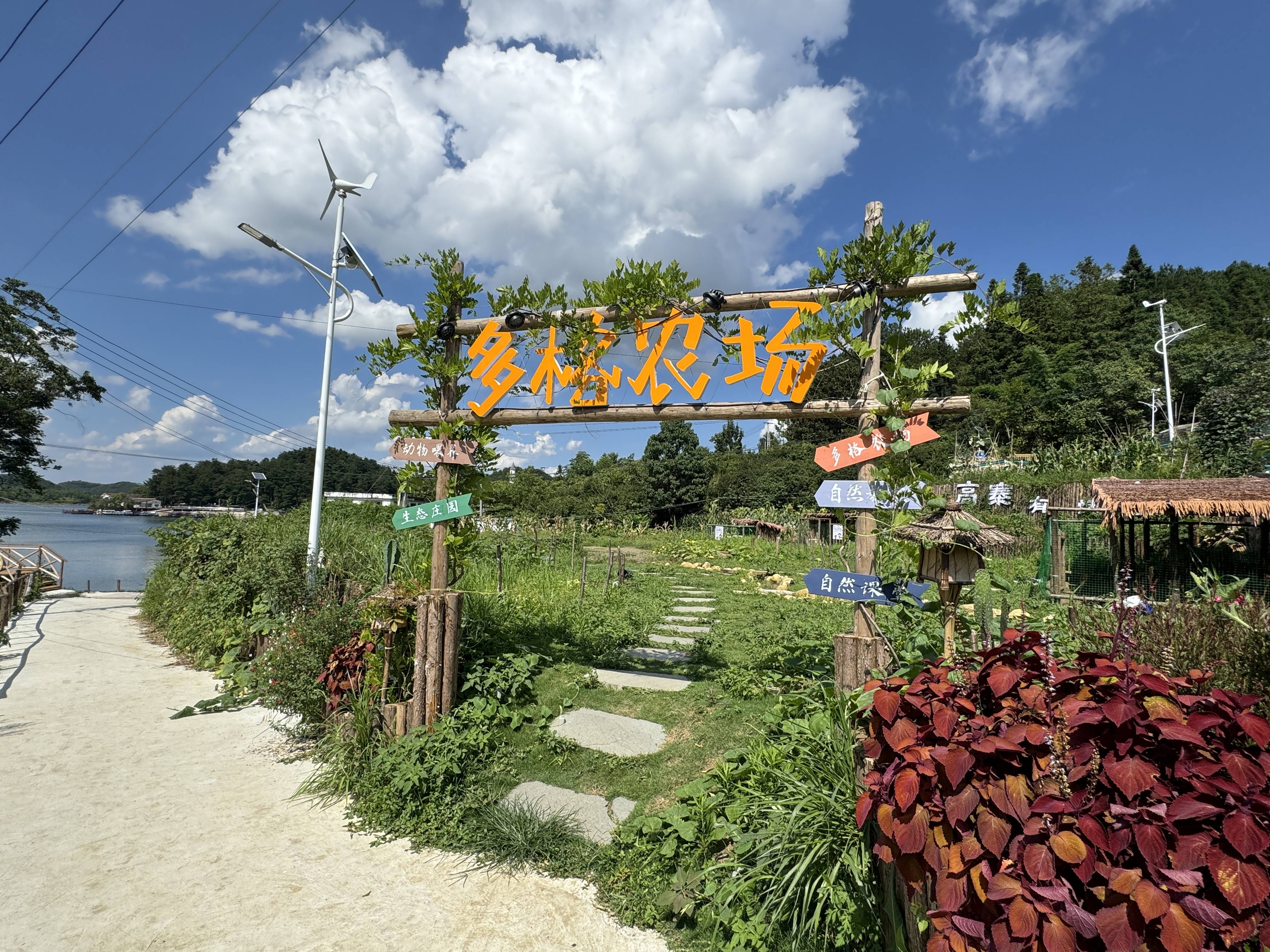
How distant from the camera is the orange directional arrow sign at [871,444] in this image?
3.20 meters

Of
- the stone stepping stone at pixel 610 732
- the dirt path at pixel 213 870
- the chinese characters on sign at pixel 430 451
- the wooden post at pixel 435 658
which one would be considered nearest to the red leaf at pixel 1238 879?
the dirt path at pixel 213 870

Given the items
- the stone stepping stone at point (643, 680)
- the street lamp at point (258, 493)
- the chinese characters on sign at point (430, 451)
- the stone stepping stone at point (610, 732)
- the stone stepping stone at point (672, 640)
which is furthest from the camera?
the street lamp at point (258, 493)

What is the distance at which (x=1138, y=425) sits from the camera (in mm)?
32250

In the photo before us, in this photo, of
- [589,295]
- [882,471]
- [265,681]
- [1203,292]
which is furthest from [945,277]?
[1203,292]

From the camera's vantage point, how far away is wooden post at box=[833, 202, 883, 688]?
327 cm

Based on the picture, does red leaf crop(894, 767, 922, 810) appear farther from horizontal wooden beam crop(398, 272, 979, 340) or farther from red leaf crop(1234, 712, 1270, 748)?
horizontal wooden beam crop(398, 272, 979, 340)

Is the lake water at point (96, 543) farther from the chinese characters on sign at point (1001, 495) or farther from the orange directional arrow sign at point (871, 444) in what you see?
the chinese characters on sign at point (1001, 495)

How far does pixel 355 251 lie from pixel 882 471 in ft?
30.1

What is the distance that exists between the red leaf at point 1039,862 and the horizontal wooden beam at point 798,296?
2.76 metres

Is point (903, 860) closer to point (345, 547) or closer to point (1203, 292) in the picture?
point (345, 547)

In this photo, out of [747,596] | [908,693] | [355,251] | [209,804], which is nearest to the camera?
[908,693]

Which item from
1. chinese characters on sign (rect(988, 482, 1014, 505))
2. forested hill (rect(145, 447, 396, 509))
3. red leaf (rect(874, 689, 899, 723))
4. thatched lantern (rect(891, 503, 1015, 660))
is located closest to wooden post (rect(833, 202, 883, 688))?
thatched lantern (rect(891, 503, 1015, 660))

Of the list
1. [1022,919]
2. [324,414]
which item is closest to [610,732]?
[1022,919]

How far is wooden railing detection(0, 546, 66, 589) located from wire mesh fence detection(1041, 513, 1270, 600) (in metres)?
21.1
